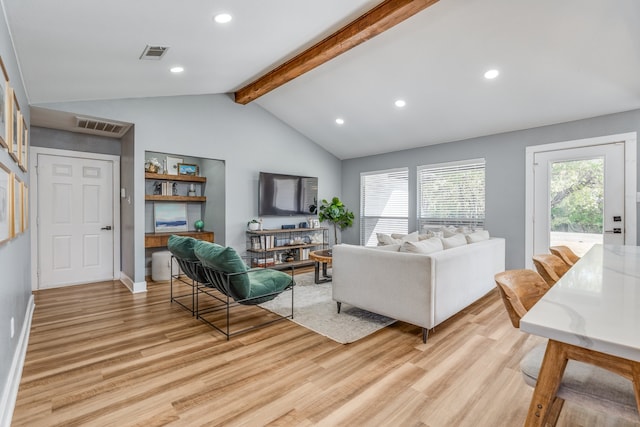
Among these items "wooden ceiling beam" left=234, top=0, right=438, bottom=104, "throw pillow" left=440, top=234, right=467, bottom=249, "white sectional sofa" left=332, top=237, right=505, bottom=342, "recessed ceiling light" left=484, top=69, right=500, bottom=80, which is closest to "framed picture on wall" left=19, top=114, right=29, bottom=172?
"wooden ceiling beam" left=234, top=0, right=438, bottom=104

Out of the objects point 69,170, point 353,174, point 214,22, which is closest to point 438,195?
point 353,174

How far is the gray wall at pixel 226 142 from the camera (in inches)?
178

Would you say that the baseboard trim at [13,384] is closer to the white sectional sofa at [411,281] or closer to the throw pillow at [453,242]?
the white sectional sofa at [411,281]

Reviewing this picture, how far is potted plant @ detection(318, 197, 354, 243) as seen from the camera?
6.64 meters

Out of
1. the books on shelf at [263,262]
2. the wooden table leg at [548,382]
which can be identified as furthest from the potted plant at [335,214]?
the wooden table leg at [548,382]

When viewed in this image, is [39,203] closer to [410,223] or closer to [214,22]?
[214,22]

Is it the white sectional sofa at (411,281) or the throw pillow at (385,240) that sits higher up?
the throw pillow at (385,240)

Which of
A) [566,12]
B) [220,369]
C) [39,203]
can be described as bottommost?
[220,369]

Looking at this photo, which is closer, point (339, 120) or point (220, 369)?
point (220, 369)

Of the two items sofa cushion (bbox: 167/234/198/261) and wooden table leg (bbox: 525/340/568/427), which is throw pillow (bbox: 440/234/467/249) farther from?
sofa cushion (bbox: 167/234/198/261)

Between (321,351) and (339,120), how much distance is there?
14.2ft

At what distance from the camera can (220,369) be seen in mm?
2336

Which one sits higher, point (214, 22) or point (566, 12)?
point (566, 12)

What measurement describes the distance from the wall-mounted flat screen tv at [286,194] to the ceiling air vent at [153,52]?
3.01 m
